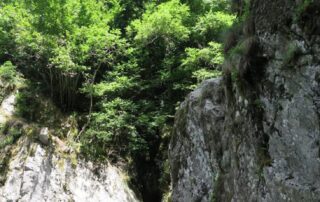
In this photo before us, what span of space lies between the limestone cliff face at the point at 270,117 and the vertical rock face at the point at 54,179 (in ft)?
18.2

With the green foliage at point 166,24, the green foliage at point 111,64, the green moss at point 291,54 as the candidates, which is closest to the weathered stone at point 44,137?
the green foliage at point 111,64

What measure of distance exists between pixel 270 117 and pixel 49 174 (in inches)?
352

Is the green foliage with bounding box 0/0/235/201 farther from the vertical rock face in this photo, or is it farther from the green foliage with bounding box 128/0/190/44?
the vertical rock face

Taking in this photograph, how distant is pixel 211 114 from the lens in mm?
8398

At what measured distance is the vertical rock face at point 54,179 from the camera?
12195 millimetres

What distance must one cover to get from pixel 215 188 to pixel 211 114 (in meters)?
1.59

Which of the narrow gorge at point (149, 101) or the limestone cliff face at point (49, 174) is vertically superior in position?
the narrow gorge at point (149, 101)

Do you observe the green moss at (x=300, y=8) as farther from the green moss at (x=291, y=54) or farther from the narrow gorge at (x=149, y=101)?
the green moss at (x=291, y=54)

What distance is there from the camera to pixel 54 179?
12664mm

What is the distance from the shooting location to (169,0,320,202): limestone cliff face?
510cm

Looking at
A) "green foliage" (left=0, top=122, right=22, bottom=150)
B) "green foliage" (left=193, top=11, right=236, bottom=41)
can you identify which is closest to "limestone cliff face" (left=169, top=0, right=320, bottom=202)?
"green foliage" (left=193, top=11, right=236, bottom=41)

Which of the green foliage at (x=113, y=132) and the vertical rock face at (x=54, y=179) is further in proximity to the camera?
the green foliage at (x=113, y=132)

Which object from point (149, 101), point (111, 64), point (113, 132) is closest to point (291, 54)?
point (113, 132)

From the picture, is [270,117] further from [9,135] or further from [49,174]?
[9,135]
